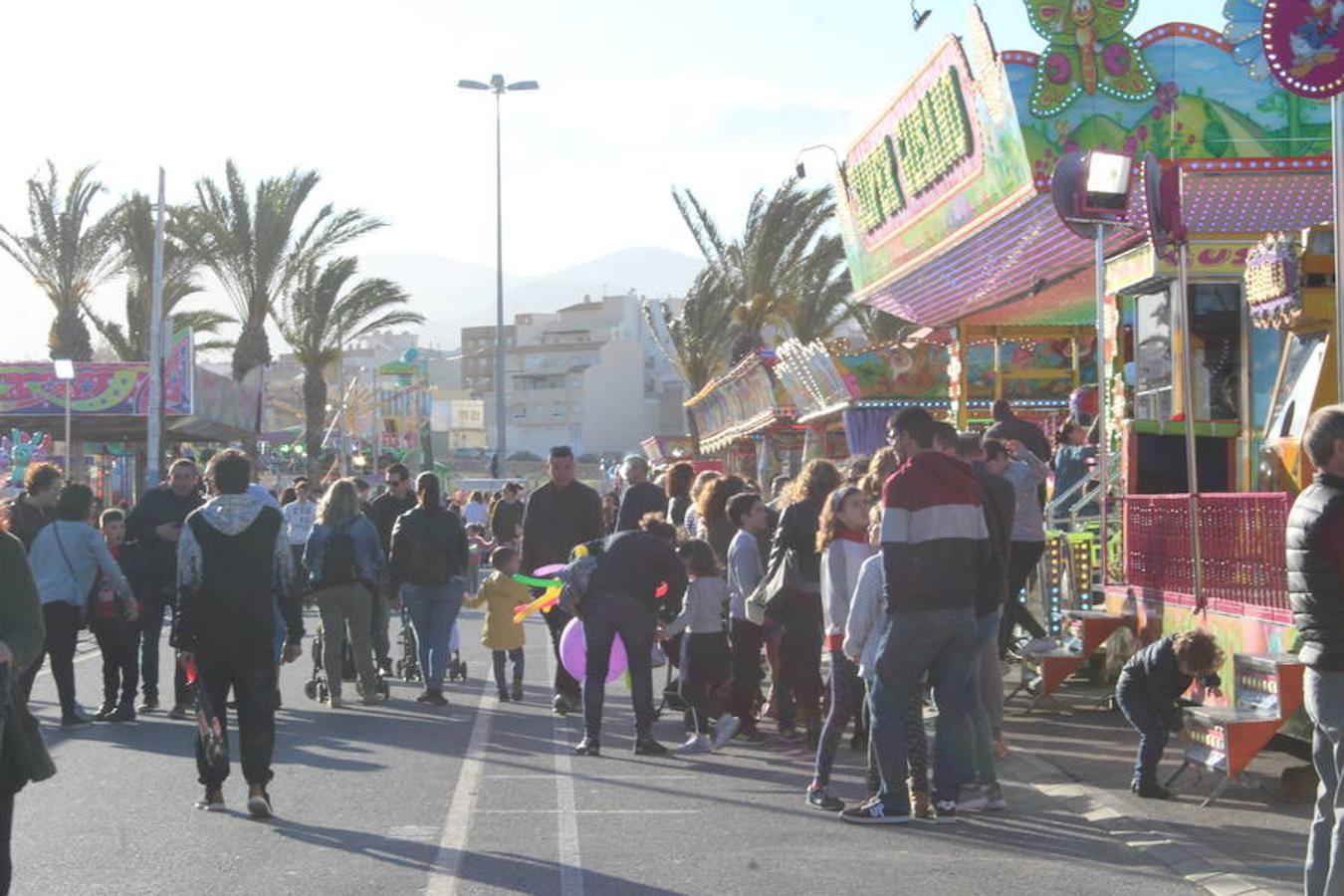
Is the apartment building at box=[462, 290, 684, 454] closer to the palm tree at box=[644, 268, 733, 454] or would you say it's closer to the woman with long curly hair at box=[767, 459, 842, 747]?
the palm tree at box=[644, 268, 733, 454]

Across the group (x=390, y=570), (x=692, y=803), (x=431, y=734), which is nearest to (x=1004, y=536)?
(x=692, y=803)

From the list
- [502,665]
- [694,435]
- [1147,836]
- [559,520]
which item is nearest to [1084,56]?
[559,520]

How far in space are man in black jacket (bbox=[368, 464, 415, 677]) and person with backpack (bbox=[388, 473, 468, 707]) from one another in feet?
3.06

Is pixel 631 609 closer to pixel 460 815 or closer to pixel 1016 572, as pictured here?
pixel 460 815

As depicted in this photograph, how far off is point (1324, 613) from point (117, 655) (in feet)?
32.1

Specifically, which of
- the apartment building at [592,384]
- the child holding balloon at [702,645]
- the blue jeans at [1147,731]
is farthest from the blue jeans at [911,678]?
the apartment building at [592,384]

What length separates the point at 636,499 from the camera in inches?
565

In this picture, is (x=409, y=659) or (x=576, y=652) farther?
(x=409, y=659)

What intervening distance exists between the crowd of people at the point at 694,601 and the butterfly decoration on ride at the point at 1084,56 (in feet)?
9.40

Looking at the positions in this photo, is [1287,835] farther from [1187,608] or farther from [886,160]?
[886,160]

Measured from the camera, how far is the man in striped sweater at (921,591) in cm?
873

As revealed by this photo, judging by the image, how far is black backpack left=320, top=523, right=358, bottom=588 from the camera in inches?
565

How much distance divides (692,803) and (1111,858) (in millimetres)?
2345

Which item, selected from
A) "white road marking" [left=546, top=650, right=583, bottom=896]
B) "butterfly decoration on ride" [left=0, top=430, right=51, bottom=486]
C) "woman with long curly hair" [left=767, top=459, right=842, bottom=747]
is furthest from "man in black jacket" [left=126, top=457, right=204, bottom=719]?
"butterfly decoration on ride" [left=0, top=430, right=51, bottom=486]
